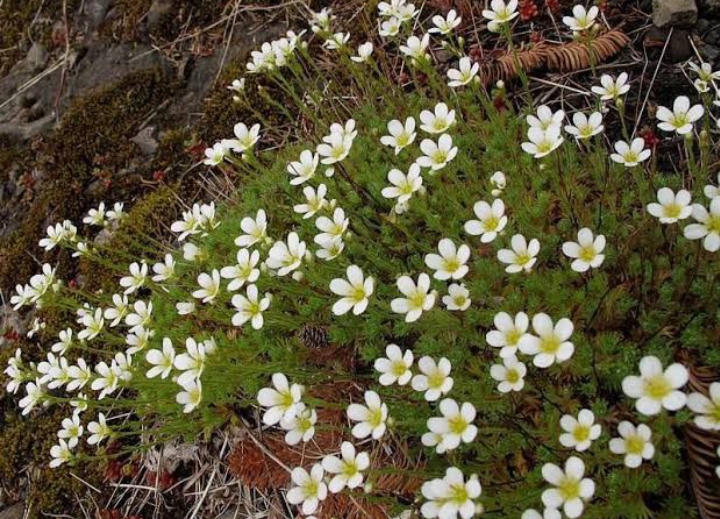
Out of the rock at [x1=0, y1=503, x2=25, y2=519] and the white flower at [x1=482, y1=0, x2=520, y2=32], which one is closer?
the white flower at [x1=482, y1=0, x2=520, y2=32]

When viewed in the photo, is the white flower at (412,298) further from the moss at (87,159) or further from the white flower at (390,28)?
the moss at (87,159)

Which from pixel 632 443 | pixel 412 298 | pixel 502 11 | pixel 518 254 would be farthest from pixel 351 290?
pixel 502 11

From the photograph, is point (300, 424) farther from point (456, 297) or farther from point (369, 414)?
point (456, 297)

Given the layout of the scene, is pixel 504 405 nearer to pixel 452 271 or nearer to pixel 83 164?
pixel 452 271

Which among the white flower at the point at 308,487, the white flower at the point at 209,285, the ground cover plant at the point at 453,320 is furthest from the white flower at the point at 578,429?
the white flower at the point at 209,285

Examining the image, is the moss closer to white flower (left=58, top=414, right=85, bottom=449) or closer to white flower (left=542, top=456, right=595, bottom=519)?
white flower (left=58, top=414, right=85, bottom=449)

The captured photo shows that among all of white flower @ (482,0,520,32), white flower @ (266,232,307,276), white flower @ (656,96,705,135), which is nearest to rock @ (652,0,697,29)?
white flower @ (482,0,520,32)
